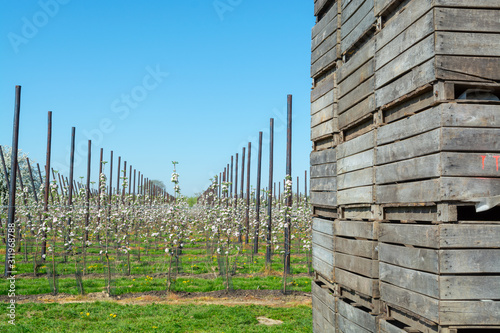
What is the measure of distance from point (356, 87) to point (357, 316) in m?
2.70

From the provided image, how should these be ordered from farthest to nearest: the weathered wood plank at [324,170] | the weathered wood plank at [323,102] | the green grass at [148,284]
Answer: the green grass at [148,284]
the weathered wood plank at [323,102]
the weathered wood plank at [324,170]

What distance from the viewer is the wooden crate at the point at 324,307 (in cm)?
600

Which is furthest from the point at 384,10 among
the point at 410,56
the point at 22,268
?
the point at 22,268

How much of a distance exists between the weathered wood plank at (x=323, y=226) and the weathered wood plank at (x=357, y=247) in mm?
263

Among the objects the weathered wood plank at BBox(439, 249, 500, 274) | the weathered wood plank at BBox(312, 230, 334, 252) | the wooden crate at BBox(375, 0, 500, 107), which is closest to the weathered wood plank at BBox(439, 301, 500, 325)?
the weathered wood plank at BBox(439, 249, 500, 274)

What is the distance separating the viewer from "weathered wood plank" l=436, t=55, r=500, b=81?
3805 millimetres

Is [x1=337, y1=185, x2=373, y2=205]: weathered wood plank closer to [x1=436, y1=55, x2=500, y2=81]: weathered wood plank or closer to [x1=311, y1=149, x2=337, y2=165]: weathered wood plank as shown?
[x1=311, y1=149, x2=337, y2=165]: weathered wood plank

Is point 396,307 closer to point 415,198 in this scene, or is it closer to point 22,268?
point 415,198

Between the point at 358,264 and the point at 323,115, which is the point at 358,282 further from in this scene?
the point at 323,115

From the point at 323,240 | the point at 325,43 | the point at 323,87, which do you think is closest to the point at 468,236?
the point at 323,240

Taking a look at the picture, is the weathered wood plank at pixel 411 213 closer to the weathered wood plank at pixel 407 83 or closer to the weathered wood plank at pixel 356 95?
the weathered wood plank at pixel 407 83

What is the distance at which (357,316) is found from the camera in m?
5.16

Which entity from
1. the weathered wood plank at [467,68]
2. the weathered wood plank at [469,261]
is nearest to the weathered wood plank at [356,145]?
the weathered wood plank at [467,68]

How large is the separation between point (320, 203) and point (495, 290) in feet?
11.3
